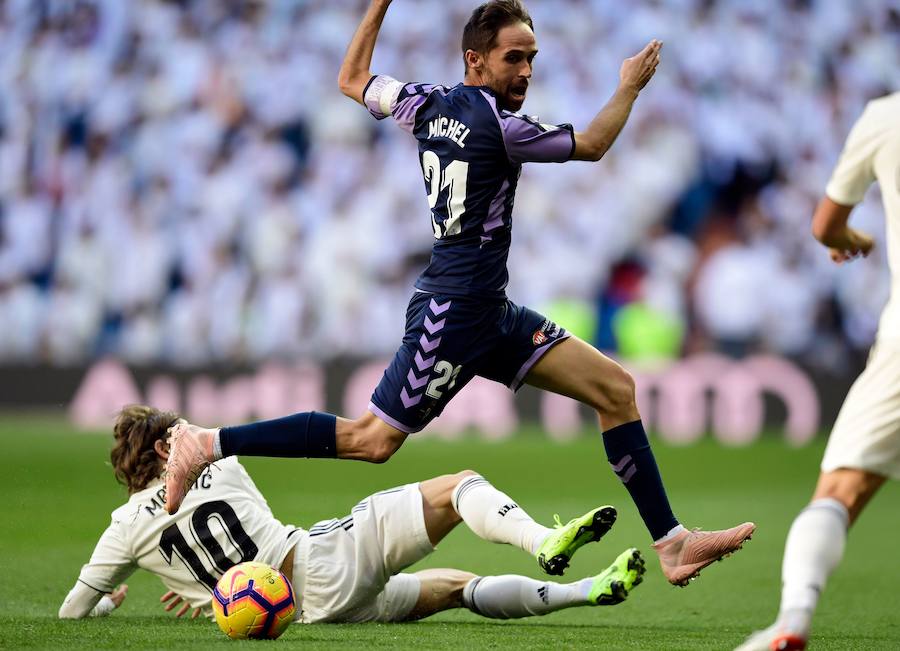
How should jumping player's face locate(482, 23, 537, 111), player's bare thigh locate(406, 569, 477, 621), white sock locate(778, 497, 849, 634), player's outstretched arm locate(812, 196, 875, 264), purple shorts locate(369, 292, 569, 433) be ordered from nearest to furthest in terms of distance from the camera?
white sock locate(778, 497, 849, 634) → player's outstretched arm locate(812, 196, 875, 264) → purple shorts locate(369, 292, 569, 433) → jumping player's face locate(482, 23, 537, 111) → player's bare thigh locate(406, 569, 477, 621)

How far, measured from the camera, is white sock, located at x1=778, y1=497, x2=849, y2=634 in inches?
131

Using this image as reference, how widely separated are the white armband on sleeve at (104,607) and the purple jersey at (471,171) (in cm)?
180

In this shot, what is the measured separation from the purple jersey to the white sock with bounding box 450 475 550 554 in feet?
2.45

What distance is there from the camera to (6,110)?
17.7 m

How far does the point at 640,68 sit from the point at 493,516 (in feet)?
5.77

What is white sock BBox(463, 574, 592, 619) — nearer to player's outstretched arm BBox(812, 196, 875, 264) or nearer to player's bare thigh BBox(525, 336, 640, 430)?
player's bare thigh BBox(525, 336, 640, 430)

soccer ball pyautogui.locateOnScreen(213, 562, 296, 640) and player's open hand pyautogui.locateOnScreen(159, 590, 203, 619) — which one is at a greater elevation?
soccer ball pyautogui.locateOnScreen(213, 562, 296, 640)

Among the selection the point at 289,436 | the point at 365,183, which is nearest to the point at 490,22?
the point at 289,436

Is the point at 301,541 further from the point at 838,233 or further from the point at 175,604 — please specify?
the point at 838,233

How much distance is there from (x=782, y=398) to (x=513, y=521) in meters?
11.0

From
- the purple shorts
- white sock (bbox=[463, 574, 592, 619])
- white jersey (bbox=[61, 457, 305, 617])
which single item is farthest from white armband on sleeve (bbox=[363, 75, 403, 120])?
white sock (bbox=[463, 574, 592, 619])

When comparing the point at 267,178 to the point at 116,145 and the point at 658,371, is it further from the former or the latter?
the point at 658,371

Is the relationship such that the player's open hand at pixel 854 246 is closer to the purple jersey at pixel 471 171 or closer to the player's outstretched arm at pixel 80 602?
the purple jersey at pixel 471 171

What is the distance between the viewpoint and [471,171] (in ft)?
16.4
